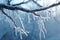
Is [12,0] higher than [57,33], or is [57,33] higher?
[12,0]

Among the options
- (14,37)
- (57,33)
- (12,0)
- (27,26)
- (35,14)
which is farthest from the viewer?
(57,33)

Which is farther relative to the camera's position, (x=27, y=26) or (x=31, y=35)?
(x=27, y=26)

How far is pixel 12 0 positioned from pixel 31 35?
188 cm

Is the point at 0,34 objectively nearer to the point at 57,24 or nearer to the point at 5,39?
the point at 5,39

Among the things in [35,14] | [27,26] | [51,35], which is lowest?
[51,35]

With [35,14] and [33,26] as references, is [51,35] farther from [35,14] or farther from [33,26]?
[35,14]

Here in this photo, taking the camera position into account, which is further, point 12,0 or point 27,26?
point 27,26

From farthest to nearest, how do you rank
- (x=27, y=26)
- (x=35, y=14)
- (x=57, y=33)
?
(x=57, y=33) < (x=27, y=26) < (x=35, y=14)

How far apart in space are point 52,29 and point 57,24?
1.09 feet

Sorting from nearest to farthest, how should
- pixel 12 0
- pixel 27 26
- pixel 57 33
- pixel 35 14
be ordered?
1. pixel 35 14
2. pixel 12 0
3. pixel 27 26
4. pixel 57 33

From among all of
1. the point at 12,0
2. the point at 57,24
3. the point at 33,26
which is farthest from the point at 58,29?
the point at 12,0

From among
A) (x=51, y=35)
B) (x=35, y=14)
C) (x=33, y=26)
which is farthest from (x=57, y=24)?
(x=35, y=14)

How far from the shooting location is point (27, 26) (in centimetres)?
646

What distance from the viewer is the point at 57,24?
7.40 metres
